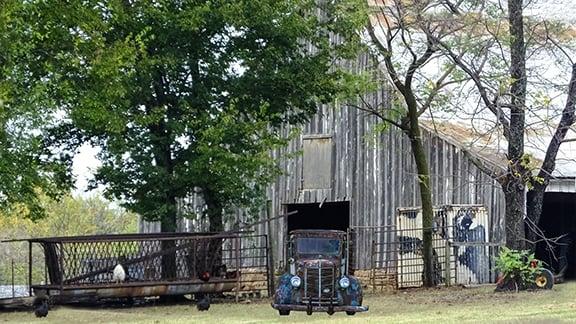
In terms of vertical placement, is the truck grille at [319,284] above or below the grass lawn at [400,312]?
above

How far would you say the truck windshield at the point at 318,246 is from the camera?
70.8 feet

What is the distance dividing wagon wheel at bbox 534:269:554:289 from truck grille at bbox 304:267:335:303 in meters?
8.21

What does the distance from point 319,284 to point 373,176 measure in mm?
14351

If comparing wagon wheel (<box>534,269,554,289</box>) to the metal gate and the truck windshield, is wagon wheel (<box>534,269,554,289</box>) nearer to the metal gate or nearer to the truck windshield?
the metal gate

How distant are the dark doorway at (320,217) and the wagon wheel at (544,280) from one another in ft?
34.1

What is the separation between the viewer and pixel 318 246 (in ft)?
71.0

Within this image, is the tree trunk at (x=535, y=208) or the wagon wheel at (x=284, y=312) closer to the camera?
the wagon wheel at (x=284, y=312)

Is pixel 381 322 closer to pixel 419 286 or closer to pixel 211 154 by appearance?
pixel 211 154

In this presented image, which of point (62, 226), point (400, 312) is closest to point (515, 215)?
point (400, 312)

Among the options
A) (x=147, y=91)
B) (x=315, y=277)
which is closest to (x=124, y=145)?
(x=147, y=91)

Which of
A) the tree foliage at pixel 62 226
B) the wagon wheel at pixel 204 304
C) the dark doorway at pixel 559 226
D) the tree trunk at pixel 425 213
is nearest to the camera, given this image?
the wagon wheel at pixel 204 304

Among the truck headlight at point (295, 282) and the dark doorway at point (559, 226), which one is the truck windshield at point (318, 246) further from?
the dark doorway at point (559, 226)

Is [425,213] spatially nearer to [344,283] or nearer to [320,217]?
[320,217]

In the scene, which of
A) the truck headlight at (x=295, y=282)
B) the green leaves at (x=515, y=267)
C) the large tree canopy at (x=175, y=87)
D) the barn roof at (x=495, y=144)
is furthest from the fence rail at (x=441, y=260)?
the truck headlight at (x=295, y=282)
